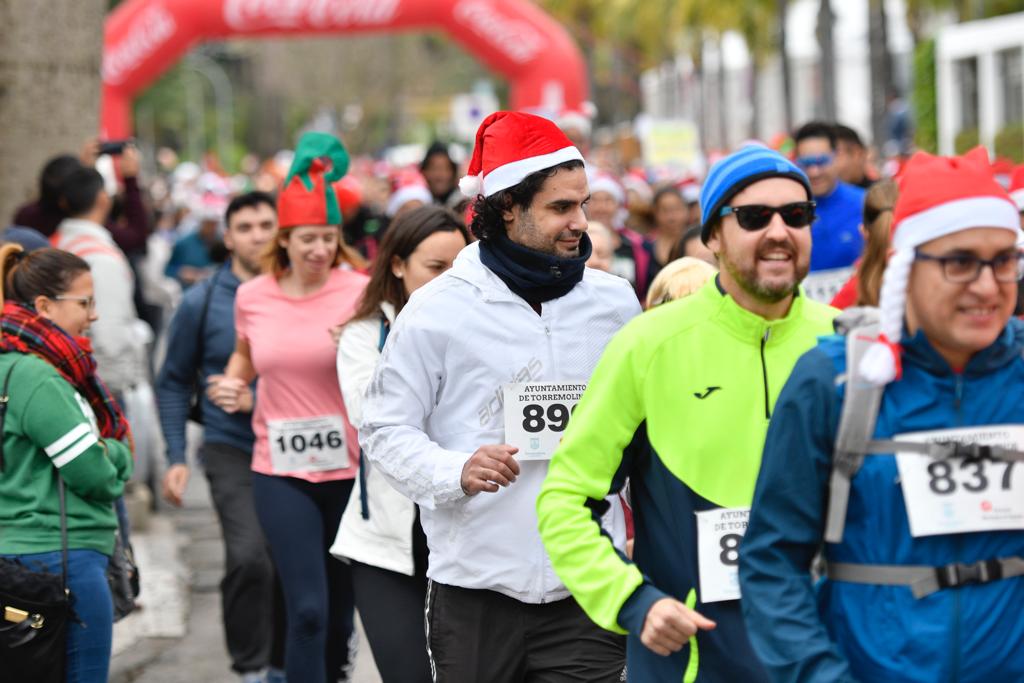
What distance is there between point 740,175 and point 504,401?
928 millimetres

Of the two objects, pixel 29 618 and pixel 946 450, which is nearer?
pixel 946 450

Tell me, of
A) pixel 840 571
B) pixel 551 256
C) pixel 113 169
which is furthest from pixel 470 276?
pixel 113 169

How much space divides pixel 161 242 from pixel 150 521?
15.2 metres

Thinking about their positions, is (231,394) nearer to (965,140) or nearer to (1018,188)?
(1018,188)

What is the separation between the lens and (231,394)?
6715mm

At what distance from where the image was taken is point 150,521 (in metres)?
11.1

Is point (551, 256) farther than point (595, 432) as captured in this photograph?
Yes

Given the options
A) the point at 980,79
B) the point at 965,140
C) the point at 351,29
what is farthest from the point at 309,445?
the point at 980,79

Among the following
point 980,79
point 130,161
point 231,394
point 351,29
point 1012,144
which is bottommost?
point 231,394

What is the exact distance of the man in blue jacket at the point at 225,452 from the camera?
692 cm

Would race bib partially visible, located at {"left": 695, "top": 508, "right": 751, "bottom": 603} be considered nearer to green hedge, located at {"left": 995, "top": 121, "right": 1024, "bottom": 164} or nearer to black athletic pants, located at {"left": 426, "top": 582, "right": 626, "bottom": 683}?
black athletic pants, located at {"left": 426, "top": 582, "right": 626, "bottom": 683}

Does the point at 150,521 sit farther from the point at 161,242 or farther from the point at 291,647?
the point at 161,242

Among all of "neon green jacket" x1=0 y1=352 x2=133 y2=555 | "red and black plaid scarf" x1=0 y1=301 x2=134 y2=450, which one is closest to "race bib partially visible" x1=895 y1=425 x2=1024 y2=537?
"neon green jacket" x1=0 y1=352 x2=133 y2=555

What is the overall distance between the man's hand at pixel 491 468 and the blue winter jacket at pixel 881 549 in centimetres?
110
